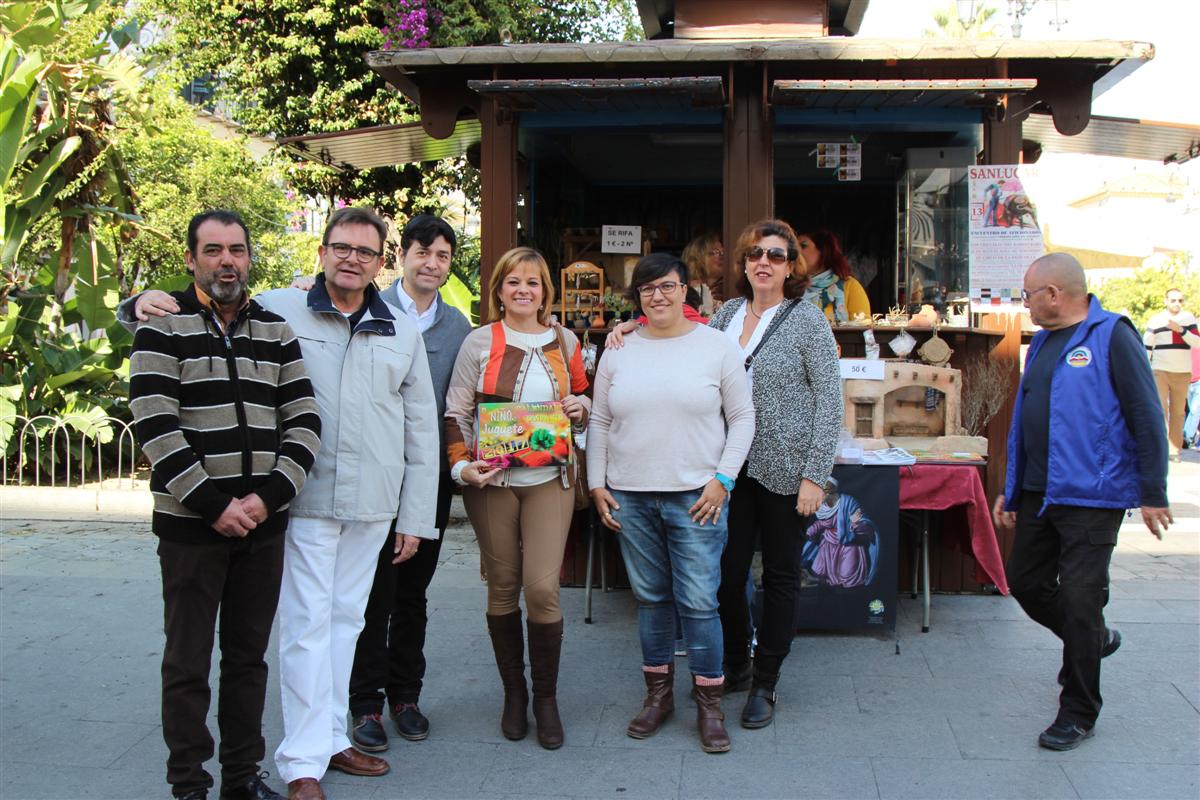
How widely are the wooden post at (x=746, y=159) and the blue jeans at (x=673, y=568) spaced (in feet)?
7.72

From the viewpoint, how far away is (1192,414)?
564 inches

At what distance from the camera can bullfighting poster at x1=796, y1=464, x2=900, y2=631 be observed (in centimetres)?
511

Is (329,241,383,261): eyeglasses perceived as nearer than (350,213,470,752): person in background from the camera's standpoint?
Yes

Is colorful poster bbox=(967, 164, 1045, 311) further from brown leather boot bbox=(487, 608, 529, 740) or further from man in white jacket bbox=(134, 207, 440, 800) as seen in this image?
man in white jacket bbox=(134, 207, 440, 800)

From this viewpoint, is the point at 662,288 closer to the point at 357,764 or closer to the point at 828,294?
the point at 357,764

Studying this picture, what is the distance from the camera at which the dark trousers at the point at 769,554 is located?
4.17 m

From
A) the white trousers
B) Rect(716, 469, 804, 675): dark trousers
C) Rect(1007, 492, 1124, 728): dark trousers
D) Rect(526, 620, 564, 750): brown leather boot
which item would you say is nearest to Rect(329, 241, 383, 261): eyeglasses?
the white trousers

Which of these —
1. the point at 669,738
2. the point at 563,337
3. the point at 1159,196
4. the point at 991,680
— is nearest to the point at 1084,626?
the point at 991,680

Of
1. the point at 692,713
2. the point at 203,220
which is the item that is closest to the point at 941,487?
the point at 692,713

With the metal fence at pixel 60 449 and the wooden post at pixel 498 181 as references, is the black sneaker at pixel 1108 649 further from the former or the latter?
the metal fence at pixel 60 449

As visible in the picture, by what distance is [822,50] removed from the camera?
217 inches

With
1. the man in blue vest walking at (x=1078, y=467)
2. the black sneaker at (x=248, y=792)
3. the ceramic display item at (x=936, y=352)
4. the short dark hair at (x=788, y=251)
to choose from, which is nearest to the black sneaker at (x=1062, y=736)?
the man in blue vest walking at (x=1078, y=467)

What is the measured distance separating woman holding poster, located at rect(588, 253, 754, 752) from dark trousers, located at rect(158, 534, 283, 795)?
1325 millimetres

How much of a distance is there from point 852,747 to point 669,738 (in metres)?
0.72
